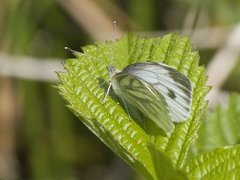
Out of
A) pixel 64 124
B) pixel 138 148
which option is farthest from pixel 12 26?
pixel 138 148

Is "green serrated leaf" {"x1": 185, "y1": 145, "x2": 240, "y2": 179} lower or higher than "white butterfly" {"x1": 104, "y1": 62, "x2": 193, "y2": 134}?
lower

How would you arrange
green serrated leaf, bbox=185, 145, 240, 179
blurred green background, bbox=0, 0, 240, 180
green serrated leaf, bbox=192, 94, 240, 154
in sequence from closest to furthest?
green serrated leaf, bbox=185, 145, 240, 179
green serrated leaf, bbox=192, 94, 240, 154
blurred green background, bbox=0, 0, 240, 180

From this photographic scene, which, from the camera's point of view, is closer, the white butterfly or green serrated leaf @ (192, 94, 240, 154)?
the white butterfly

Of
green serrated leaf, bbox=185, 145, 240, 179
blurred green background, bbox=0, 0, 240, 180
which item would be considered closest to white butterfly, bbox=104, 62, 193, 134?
green serrated leaf, bbox=185, 145, 240, 179

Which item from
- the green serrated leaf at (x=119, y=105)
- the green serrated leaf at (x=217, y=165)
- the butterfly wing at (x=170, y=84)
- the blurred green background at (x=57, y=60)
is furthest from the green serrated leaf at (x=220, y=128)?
the blurred green background at (x=57, y=60)

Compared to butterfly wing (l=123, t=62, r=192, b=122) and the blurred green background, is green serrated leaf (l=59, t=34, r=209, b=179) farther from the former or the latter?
the blurred green background

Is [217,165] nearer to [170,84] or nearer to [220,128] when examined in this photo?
[170,84]

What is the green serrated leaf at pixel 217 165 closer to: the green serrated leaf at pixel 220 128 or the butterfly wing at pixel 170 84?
the butterfly wing at pixel 170 84

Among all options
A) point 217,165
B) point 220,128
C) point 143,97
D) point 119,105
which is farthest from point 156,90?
point 217,165
